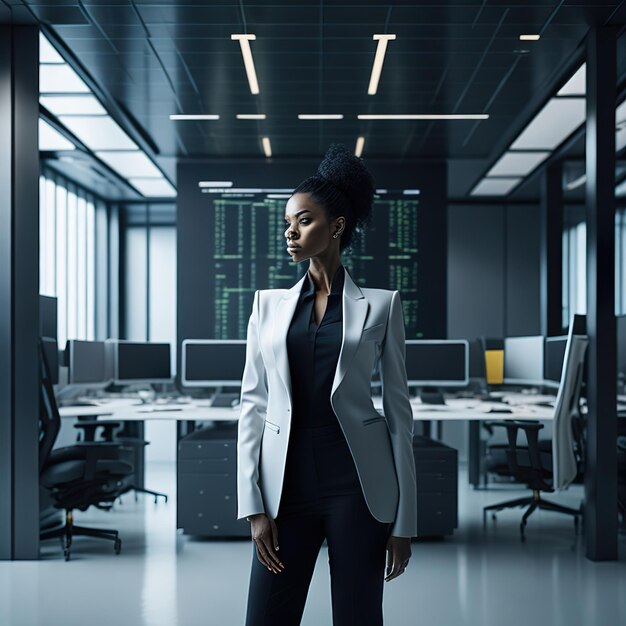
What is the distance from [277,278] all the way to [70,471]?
4195 millimetres

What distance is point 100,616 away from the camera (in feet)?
12.7

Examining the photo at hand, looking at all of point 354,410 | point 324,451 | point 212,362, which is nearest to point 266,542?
point 324,451

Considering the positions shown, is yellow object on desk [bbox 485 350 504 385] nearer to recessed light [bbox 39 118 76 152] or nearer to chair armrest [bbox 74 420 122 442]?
chair armrest [bbox 74 420 122 442]

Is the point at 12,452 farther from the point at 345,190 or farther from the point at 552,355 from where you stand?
the point at 552,355

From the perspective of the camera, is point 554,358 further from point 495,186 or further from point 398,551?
point 398,551

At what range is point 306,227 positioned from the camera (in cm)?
191

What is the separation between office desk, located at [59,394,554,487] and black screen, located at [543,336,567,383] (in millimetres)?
303

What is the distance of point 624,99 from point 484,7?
2.11 meters

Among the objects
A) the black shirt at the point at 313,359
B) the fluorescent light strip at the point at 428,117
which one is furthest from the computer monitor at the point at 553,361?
the black shirt at the point at 313,359

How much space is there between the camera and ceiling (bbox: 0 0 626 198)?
502 centimetres

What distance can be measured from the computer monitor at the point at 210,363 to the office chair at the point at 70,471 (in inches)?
61.4

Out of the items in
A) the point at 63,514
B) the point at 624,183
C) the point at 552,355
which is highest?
the point at 624,183

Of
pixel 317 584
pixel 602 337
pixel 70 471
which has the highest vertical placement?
pixel 602 337

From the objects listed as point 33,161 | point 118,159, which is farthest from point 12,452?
point 118,159
